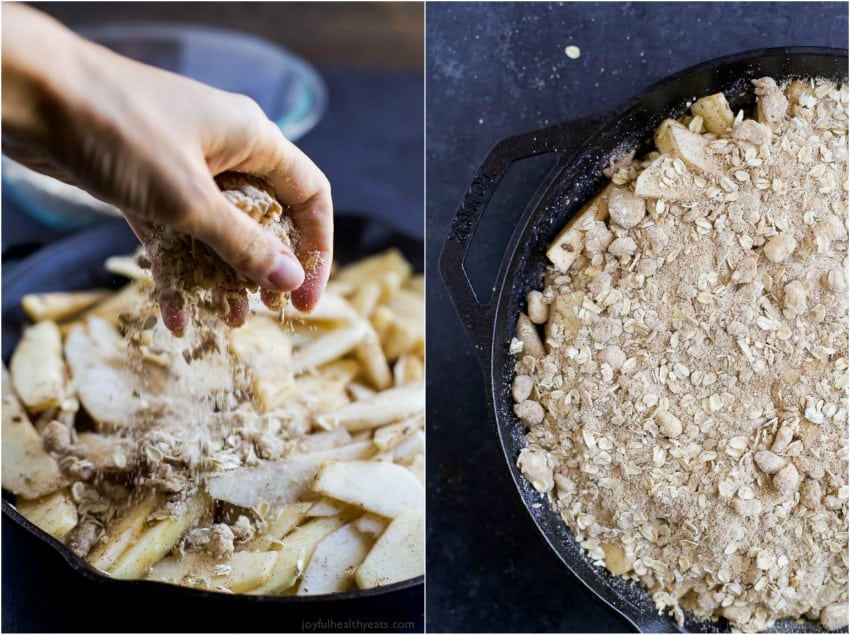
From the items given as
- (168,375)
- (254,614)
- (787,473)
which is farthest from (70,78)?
(787,473)

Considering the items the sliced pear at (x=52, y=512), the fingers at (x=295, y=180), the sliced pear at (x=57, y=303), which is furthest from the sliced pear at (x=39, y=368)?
the fingers at (x=295, y=180)

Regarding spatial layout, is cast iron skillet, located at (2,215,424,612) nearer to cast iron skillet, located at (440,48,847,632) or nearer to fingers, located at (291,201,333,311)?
cast iron skillet, located at (440,48,847,632)

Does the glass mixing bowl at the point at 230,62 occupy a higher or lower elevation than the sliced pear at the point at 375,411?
higher

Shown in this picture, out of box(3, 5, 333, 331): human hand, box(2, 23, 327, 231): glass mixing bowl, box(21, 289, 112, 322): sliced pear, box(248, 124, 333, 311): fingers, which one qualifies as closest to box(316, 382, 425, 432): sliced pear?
box(248, 124, 333, 311): fingers

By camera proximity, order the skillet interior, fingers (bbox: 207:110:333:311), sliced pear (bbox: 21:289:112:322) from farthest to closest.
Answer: sliced pear (bbox: 21:289:112:322)
the skillet interior
fingers (bbox: 207:110:333:311)

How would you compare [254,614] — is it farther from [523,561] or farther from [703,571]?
[703,571]

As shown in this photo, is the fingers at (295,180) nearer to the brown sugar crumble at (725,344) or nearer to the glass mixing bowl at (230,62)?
the brown sugar crumble at (725,344)

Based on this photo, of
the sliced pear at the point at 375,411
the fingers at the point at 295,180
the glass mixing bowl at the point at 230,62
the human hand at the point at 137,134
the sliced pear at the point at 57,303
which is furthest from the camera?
the glass mixing bowl at the point at 230,62
